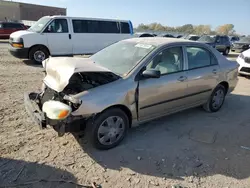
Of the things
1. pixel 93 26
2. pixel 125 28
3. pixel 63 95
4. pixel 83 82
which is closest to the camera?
pixel 63 95

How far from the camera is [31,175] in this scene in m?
2.74

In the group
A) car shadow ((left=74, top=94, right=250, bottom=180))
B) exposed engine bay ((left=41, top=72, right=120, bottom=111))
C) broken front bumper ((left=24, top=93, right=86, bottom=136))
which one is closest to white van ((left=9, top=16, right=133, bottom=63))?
exposed engine bay ((left=41, top=72, right=120, bottom=111))

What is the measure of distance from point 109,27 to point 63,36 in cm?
262

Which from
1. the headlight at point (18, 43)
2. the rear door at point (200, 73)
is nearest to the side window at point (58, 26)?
the headlight at point (18, 43)

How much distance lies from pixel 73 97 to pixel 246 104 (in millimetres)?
4747

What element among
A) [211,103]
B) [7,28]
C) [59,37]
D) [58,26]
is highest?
[7,28]

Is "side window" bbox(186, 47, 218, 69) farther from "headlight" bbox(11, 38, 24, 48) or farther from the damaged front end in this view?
"headlight" bbox(11, 38, 24, 48)

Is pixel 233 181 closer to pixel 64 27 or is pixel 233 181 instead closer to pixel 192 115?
pixel 192 115

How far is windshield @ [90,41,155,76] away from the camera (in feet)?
11.8

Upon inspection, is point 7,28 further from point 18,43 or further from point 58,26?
point 18,43

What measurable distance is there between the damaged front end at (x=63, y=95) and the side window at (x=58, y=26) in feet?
21.5

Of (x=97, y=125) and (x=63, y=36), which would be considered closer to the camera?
(x=97, y=125)

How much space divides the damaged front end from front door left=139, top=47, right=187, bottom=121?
1.98 ft

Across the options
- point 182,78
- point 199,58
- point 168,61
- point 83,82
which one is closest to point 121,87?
point 83,82
